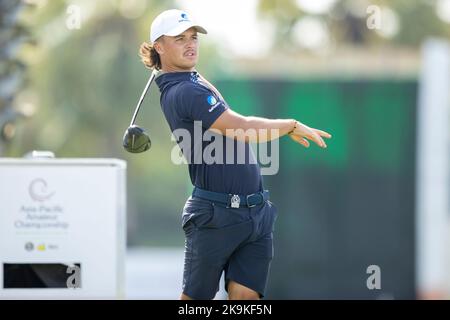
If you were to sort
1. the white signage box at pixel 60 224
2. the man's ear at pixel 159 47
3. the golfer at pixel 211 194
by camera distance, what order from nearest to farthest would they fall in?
the golfer at pixel 211 194
the man's ear at pixel 159 47
the white signage box at pixel 60 224

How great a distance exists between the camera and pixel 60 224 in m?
7.09

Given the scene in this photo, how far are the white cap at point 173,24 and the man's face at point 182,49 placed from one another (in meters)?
0.05

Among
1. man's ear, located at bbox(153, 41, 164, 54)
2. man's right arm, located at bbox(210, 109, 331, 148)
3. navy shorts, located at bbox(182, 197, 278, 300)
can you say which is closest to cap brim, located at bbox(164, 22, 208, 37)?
man's ear, located at bbox(153, 41, 164, 54)

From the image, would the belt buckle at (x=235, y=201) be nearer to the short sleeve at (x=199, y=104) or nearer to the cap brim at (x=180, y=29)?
the short sleeve at (x=199, y=104)

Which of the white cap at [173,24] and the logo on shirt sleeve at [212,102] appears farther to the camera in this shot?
the white cap at [173,24]

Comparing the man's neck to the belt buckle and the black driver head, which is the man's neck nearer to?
the black driver head

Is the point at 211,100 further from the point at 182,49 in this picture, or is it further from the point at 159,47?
the point at 159,47

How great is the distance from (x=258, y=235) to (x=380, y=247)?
783 centimetres

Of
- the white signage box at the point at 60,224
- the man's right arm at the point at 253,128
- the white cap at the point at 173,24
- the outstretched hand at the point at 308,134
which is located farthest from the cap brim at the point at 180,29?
the white signage box at the point at 60,224

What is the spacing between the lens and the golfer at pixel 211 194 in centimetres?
596

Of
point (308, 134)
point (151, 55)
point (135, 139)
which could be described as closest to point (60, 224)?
point (135, 139)

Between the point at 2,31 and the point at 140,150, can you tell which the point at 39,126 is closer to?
the point at 2,31

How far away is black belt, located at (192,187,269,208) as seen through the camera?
598 cm
